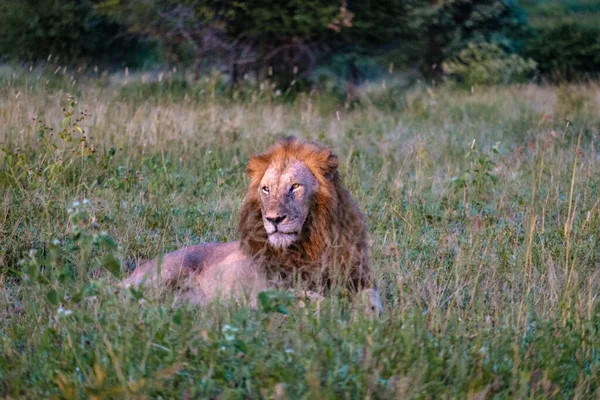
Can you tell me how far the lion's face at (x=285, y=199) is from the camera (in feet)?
14.8

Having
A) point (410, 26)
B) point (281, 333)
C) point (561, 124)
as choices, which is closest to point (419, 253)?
point (281, 333)

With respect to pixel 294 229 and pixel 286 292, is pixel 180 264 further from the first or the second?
pixel 286 292

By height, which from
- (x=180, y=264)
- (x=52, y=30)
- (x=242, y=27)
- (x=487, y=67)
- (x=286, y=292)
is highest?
(x=286, y=292)

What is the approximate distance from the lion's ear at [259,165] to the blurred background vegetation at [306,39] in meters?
8.50

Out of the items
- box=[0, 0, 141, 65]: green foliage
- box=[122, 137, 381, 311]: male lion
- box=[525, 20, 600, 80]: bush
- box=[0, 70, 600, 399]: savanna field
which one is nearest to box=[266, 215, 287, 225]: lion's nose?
box=[122, 137, 381, 311]: male lion

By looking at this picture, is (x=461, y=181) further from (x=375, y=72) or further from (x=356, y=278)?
(x=375, y=72)

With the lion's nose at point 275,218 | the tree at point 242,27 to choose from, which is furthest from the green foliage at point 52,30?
the lion's nose at point 275,218

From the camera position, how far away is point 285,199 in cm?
458

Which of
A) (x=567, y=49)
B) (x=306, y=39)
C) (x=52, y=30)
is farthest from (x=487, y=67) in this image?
(x=52, y=30)

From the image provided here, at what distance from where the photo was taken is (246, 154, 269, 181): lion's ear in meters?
4.81

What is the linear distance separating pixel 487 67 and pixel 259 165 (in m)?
13.6

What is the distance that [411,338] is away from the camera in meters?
3.32

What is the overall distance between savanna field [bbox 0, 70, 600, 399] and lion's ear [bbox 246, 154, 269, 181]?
35.1 inches

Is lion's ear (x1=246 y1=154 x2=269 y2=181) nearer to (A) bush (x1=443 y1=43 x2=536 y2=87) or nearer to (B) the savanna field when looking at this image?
(B) the savanna field
